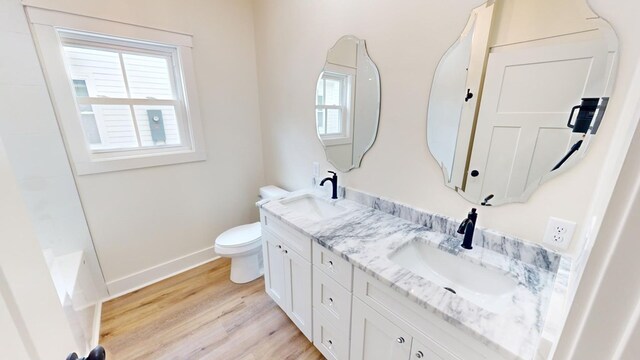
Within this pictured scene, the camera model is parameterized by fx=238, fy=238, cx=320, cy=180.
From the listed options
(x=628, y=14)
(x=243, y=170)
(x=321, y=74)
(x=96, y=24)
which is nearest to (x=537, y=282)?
(x=628, y=14)

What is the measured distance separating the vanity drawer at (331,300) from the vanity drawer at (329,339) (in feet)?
0.12

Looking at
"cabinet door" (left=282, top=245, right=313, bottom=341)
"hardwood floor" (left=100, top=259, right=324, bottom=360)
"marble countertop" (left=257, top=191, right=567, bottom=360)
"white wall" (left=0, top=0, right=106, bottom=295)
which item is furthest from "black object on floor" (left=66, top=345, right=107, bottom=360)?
"white wall" (left=0, top=0, right=106, bottom=295)

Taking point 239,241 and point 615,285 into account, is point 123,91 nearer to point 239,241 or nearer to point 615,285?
point 239,241

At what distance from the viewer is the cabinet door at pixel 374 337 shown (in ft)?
3.18

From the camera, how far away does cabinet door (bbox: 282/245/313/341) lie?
1.44 metres

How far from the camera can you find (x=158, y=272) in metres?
2.21

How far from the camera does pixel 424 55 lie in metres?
1.25

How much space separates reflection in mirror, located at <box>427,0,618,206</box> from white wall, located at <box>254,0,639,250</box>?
0.15ft

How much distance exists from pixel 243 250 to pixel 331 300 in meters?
A: 1.02

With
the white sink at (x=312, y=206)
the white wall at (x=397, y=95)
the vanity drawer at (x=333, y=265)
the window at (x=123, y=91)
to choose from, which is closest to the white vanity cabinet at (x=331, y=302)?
the vanity drawer at (x=333, y=265)

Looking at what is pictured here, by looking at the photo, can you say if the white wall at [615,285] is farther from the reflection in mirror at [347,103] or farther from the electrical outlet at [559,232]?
the reflection in mirror at [347,103]

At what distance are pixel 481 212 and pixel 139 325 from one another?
2.38 meters

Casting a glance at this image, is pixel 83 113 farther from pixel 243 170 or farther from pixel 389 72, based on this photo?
pixel 389 72

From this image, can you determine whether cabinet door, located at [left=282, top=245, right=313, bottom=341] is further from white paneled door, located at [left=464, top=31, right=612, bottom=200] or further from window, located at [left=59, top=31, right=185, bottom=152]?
window, located at [left=59, top=31, right=185, bottom=152]
